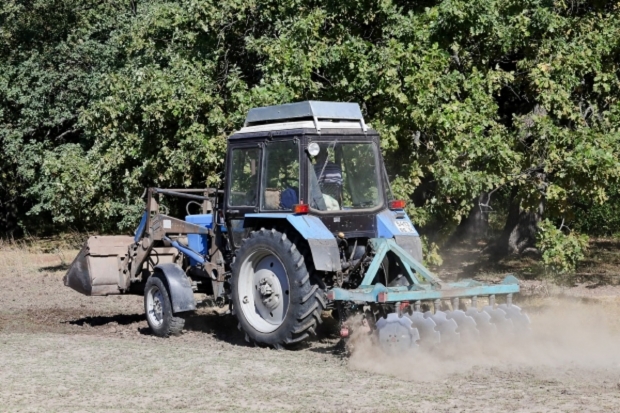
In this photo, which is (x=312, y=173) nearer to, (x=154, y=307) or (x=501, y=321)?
(x=501, y=321)

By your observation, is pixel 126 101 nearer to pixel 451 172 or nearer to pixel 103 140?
pixel 103 140

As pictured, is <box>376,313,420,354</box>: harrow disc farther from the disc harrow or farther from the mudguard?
the mudguard

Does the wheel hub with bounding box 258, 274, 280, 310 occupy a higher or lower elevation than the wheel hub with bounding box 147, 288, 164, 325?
higher

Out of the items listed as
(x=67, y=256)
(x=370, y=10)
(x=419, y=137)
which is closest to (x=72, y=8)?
(x=67, y=256)

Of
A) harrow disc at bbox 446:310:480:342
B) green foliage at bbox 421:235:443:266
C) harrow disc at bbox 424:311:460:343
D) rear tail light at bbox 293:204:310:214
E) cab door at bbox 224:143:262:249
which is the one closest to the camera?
harrow disc at bbox 424:311:460:343

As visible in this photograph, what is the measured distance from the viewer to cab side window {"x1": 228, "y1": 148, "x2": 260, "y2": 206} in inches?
429

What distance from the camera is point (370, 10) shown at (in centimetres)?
1581

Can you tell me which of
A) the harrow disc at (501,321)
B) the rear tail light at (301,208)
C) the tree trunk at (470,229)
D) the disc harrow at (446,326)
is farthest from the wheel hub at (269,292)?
the tree trunk at (470,229)

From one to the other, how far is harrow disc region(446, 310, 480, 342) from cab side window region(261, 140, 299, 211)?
2138 millimetres

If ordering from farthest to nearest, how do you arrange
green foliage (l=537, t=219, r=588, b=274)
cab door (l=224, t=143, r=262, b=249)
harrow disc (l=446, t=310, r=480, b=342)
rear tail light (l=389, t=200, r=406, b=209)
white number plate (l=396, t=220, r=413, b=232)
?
green foliage (l=537, t=219, r=588, b=274) < rear tail light (l=389, t=200, r=406, b=209) < cab door (l=224, t=143, r=262, b=249) < white number plate (l=396, t=220, r=413, b=232) < harrow disc (l=446, t=310, r=480, b=342)

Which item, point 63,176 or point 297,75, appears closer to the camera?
point 297,75

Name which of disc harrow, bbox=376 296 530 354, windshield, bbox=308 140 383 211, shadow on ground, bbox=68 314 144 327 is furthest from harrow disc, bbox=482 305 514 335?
shadow on ground, bbox=68 314 144 327

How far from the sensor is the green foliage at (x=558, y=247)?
47.5ft

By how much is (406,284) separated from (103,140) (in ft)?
34.2
